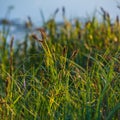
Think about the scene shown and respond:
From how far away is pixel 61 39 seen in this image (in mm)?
4441

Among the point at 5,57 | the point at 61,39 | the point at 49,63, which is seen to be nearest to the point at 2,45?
the point at 5,57

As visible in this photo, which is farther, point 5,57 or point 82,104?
point 5,57

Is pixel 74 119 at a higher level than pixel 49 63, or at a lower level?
lower

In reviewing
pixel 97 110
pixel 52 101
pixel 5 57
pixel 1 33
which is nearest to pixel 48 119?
pixel 52 101

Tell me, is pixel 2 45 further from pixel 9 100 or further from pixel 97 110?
pixel 97 110

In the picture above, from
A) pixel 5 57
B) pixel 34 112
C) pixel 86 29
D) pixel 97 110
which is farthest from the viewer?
pixel 86 29

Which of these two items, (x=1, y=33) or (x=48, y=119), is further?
(x=1, y=33)

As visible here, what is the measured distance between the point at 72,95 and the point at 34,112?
0.22 metres

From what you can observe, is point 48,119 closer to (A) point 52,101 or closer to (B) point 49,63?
(A) point 52,101

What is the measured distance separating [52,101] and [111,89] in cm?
27

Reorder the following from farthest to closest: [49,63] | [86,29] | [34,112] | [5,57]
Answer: [86,29] → [5,57] → [49,63] → [34,112]

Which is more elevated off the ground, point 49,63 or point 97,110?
point 49,63

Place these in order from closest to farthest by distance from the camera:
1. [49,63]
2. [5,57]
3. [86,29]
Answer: [49,63] → [5,57] → [86,29]

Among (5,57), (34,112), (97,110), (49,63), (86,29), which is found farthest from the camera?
(86,29)
